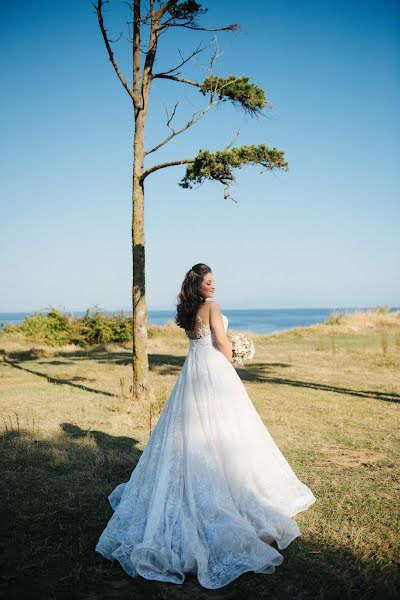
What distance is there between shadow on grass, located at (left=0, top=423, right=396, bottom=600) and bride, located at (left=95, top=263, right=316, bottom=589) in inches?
4.2

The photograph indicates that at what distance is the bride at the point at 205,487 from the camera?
370cm

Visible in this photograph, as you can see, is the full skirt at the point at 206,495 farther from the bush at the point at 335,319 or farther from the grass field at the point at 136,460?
the bush at the point at 335,319

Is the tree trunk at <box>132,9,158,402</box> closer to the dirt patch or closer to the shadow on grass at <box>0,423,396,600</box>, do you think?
the shadow on grass at <box>0,423,396,600</box>

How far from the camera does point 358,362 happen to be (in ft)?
53.7

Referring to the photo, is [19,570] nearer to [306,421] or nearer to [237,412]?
[237,412]

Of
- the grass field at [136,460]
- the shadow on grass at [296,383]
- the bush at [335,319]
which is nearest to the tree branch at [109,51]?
the grass field at [136,460]

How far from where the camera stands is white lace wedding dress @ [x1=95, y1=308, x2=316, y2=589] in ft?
12.1

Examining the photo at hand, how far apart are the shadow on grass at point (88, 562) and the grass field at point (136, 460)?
1 cm

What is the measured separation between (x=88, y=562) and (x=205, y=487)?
44.6 inches

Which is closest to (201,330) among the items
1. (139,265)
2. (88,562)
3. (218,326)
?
(218,326)

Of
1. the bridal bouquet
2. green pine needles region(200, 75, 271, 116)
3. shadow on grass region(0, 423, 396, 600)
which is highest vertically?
green pine needles region(200, 75, 271, 116)

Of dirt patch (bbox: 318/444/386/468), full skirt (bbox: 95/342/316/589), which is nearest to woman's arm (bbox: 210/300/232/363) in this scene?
full skirt (bbox: 95/342/316/589)

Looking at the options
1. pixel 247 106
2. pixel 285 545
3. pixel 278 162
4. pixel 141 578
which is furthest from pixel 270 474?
pixel 247 106

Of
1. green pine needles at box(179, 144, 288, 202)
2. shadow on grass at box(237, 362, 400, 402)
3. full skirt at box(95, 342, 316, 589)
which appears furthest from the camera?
shadow on grass at box(237, 362, 400, 402)
